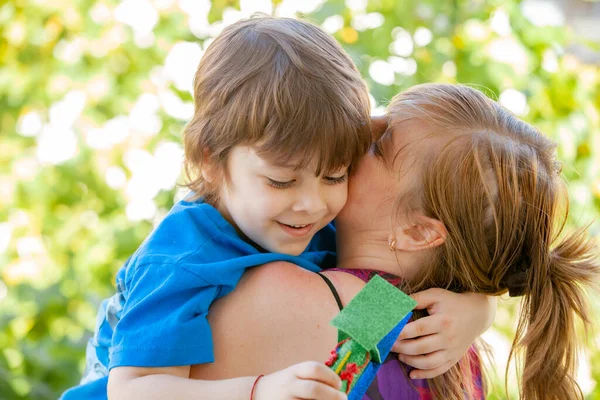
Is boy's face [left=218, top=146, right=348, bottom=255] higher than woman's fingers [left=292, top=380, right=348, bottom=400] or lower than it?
higher

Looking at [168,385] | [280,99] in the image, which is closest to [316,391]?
[168,385]

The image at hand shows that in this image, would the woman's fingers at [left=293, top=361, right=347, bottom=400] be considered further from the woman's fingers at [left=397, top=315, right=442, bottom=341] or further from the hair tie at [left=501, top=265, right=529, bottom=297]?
the hair tie at [left=501, top=265, right=529, bottom=297]

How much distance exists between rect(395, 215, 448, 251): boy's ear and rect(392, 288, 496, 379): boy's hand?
0.10 metres

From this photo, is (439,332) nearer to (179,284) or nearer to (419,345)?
(419,345)

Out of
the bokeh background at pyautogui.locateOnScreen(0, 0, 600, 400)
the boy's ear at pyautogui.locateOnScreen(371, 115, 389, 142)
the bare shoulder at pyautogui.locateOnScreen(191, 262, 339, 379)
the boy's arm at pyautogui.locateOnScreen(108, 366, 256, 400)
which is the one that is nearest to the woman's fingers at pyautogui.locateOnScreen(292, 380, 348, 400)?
the boy's arm at pyautogui.locateOnScreen(108, 366, 256, 400)

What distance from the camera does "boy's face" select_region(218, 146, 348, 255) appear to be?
1.57 meters

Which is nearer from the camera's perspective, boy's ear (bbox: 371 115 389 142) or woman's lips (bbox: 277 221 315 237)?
woman's lips (bbox: 277 221 315 237)

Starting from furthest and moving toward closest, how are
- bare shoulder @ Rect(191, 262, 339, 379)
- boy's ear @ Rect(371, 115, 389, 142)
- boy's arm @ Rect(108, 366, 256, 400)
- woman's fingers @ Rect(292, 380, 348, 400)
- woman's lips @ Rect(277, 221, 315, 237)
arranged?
boy's ear @ Rect(371, 115, 389, 142) < woman's lips @ Rect(277, 221, 315, 237) < bare shoulder @ Rect(191, 262, 339, 379) < boy's arm @ Rect(108, 366, 256, 400) < woman's fingers @ Rect(292, 380, 348, 400)

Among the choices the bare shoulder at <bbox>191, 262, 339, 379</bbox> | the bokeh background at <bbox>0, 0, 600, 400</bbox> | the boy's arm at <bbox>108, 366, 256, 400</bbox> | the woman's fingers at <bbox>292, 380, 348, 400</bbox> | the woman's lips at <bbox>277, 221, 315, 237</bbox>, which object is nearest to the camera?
the woman's fingers at <bbox>292, 380, 348, 400</bbox>

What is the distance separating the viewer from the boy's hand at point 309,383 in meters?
1.25

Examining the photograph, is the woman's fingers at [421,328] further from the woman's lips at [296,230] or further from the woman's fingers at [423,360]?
the woman's lips at [296,230]

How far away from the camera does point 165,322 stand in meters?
1.46

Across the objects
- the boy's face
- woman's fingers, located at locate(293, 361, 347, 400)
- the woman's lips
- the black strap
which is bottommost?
the black strap

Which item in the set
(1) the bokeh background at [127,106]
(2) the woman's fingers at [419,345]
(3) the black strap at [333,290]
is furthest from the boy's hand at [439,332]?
(1) the bokeh background at [127,106]
